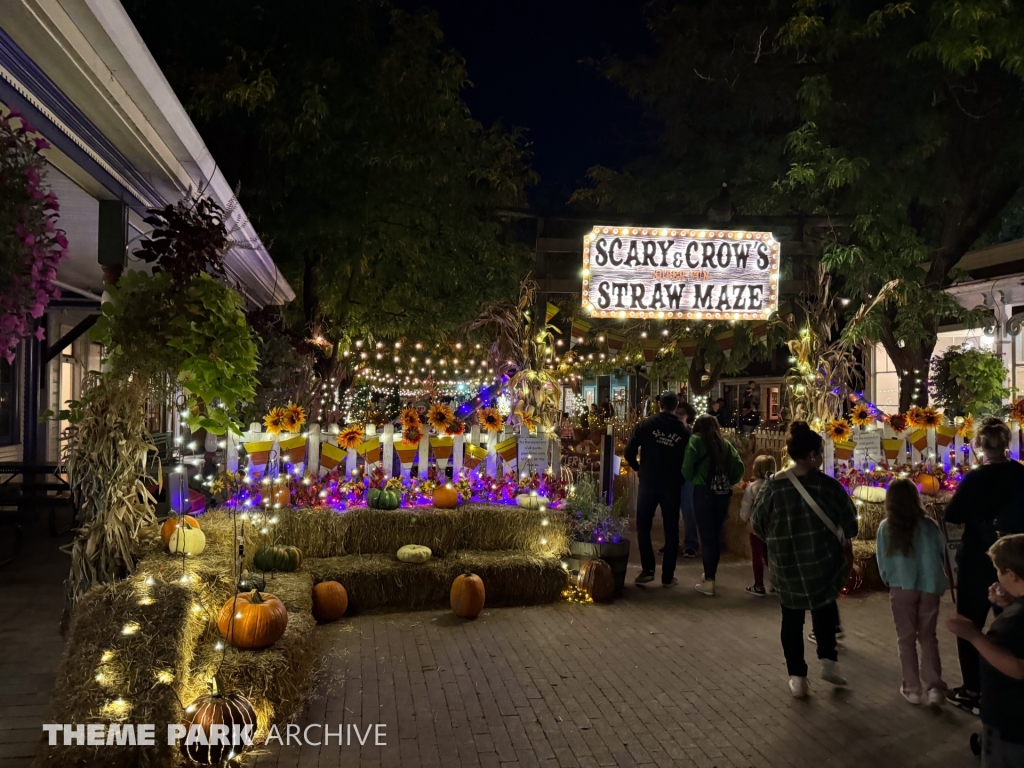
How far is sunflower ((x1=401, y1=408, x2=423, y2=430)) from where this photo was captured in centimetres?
723

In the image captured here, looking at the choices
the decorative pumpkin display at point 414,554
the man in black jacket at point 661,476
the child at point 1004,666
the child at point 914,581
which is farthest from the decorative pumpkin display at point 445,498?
the child at point 1004,666

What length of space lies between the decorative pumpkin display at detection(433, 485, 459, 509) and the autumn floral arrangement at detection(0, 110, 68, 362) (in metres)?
4.36

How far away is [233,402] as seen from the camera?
4.23m

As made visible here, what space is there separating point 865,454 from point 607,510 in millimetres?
3646

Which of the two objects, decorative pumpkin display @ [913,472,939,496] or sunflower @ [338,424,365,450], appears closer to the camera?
sunflower @ [338,424,365,450]

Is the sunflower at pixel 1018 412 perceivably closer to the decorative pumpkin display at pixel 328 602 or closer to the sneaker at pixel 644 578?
the sneaker at pixel 644 578

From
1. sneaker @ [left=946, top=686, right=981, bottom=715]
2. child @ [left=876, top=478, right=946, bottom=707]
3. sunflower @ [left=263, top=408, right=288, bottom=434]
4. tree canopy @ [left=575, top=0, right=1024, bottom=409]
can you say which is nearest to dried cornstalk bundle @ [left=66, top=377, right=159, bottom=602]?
sunflower @ [left=263, top=408, right=288, bottom=434]

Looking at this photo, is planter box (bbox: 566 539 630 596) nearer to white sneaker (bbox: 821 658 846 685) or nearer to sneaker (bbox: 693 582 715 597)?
sneaker (bbox: 693 582 715 597)

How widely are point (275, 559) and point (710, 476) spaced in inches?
157

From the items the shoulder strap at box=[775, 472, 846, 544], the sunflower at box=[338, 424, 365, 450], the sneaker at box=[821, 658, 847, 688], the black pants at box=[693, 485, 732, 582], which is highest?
the sunflower at box=[338, 424, 365, 450]

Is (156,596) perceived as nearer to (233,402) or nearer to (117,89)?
(233,402)

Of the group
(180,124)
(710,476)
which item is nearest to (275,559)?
(180,124)

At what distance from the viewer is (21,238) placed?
9.71 ft

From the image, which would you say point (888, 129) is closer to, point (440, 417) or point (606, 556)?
point (606, 556)
